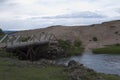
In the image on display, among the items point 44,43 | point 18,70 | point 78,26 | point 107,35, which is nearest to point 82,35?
point 107,35

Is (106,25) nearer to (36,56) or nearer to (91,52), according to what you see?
(91,52)

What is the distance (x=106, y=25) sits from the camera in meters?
108

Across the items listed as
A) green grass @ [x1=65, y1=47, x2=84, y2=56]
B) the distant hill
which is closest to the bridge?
green grass @ [x1=65, y1=47, x2=84, y2=56]

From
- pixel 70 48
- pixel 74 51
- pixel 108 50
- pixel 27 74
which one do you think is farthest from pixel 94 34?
pixel 27 74

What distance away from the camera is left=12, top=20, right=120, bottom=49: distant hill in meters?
88.9

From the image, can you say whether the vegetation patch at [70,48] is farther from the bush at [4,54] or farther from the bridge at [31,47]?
the bush at [4,54]

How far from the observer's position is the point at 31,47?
186 ft

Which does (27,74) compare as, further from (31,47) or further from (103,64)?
(31,47)

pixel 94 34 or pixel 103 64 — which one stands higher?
pixel 94 34

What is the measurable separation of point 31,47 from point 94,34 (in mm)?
44762

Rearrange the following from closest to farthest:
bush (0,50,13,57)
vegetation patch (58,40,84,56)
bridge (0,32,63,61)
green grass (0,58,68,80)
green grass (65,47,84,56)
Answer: green grass (0,58,68,80) → bush (0,50,13,57) → bridge (0,32,63,61) → green grass (65,47,84,56) → vegetation patch (58,40,84,56)

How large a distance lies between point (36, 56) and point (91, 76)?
32.8 meters

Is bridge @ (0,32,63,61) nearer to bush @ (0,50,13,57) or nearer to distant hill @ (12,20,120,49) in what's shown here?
bush @ (0,50,13,57)

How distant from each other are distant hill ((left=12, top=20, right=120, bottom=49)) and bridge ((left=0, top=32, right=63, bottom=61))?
63.4 feet
